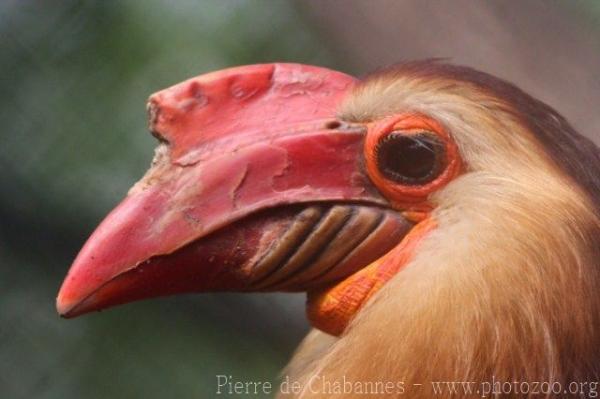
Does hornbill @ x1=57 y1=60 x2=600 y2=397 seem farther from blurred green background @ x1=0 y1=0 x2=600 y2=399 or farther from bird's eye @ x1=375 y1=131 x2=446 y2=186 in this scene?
blurred green background @ x1=0 y1=0 x2=600 y2=399

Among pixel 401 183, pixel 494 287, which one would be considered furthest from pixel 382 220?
pixel 494 287

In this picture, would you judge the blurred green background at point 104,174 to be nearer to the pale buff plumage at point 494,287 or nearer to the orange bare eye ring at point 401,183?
the orange bare eye ring at point 401,183

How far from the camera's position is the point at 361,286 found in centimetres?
156

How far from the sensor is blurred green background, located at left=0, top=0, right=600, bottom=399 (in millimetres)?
2707

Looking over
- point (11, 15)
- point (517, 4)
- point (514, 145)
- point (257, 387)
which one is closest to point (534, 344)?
point (514, 145)

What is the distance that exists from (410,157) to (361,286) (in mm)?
213

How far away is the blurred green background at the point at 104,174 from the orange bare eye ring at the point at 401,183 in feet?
2.75

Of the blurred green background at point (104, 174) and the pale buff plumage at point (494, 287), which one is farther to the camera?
the blurred green background at point (104, 174)

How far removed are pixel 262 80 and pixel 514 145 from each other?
40 centimetres

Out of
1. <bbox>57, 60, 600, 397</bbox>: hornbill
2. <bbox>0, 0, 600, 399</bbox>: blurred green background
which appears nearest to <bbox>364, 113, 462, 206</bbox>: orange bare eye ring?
<bbox>57, 60, 600, 397</bbox>: hornbill

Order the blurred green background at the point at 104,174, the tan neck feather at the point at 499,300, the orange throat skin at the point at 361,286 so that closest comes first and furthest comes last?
the tan neck feather at the point at 499,300 → the orange throat skin at the point at 361,286 → the blurred green background at the point at 104,174

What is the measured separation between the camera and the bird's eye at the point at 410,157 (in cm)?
157

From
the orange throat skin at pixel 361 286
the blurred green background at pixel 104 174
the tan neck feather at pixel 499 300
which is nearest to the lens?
the tan neck feather at pixel 499 300

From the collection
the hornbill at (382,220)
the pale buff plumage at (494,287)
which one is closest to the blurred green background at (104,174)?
the hornbill at (382,220)
